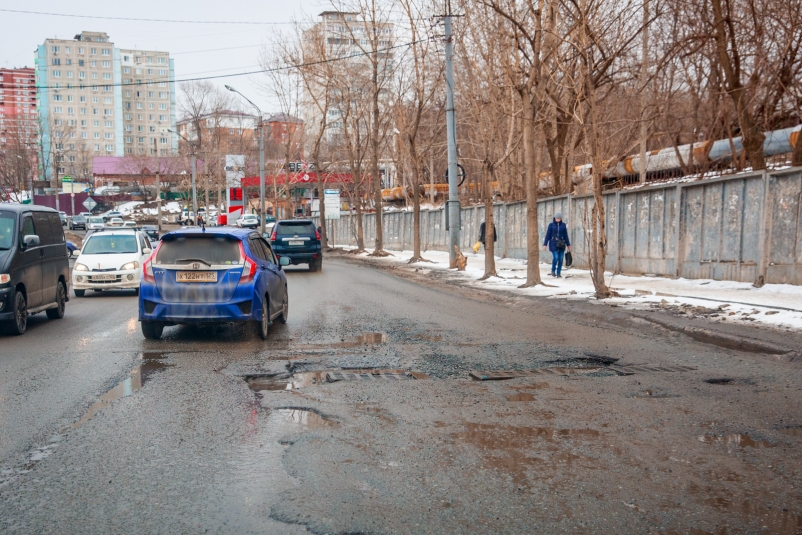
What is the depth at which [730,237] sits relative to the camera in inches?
655

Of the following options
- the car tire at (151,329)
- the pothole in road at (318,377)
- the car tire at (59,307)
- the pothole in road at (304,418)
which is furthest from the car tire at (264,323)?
the car tire at (59,307)

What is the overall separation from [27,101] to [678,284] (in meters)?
203

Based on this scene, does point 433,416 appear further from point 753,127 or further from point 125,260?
point 753,127

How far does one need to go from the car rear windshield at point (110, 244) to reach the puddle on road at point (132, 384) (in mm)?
10432

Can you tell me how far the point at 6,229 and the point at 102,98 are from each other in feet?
459

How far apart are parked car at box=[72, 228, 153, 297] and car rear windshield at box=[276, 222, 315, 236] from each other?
998 centimetres

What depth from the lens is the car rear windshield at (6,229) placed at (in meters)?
11.5

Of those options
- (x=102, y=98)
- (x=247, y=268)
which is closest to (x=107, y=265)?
(x=247, y=268)

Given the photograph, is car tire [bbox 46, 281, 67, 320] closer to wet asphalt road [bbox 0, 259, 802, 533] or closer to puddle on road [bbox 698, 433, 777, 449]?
wet asphalt road [bbox 0, 259, 802, 533]

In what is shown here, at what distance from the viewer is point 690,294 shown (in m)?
15.5

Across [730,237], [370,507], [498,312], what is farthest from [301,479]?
[730,237]

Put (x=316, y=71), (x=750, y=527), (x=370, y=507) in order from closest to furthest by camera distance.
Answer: (x=750, y=527)
(x=370, y=507)
(x=316, y=71)

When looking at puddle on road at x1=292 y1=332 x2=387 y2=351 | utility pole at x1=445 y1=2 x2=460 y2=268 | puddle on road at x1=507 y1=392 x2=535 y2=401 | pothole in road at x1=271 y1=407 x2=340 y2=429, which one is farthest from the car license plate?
utility pole at x1=445 y1=2 x2=460 y2=268

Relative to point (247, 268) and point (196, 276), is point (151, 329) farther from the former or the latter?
point (247, 268)
